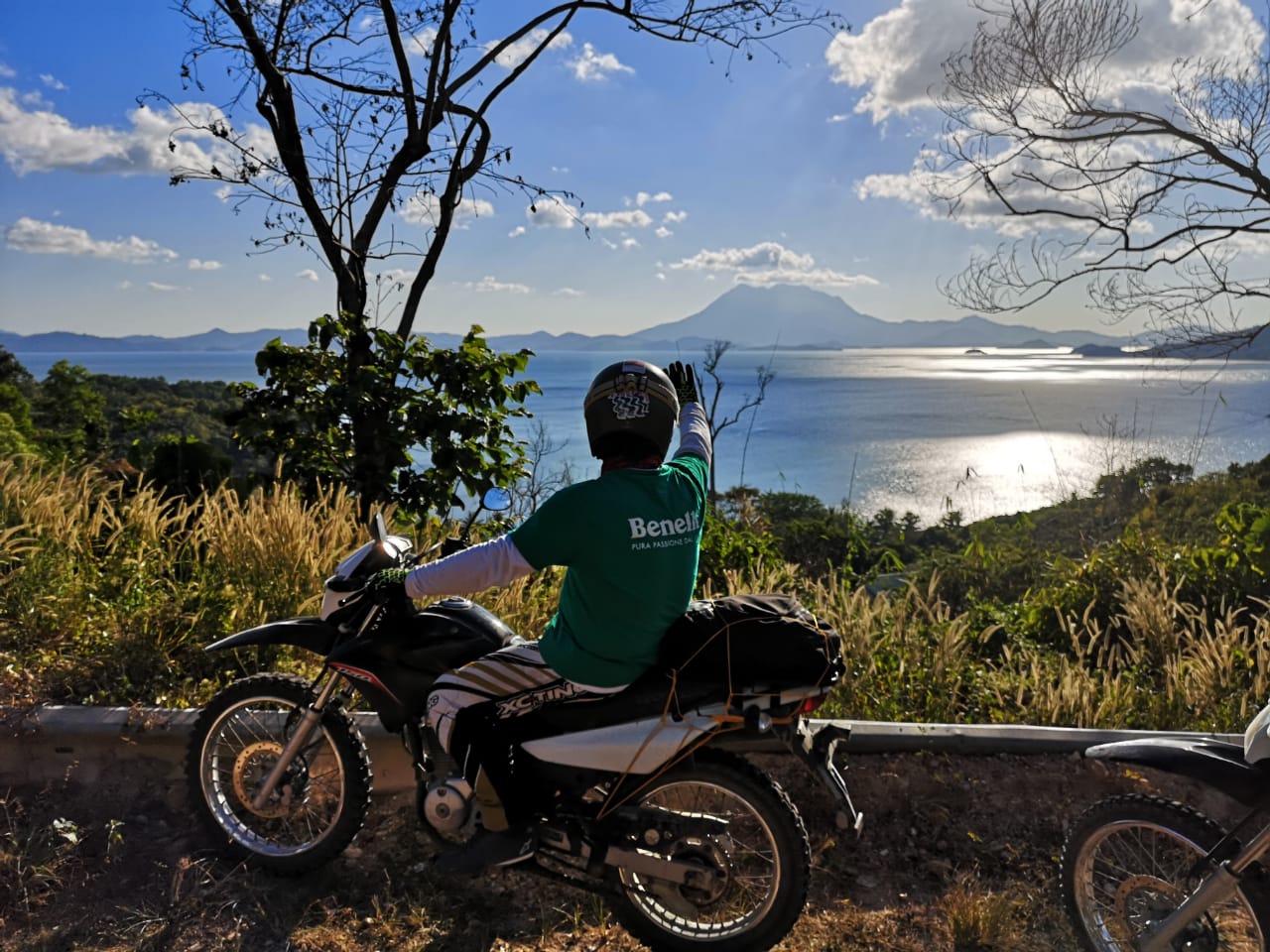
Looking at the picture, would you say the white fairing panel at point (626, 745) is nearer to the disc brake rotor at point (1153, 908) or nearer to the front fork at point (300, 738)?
the front fork at point (300, 738)

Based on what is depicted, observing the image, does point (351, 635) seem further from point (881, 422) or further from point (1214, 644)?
point (881, 422)

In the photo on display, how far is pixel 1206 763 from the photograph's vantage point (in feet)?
8.73

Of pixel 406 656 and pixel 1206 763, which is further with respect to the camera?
pixel 406 656

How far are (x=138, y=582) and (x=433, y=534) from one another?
1.81 m

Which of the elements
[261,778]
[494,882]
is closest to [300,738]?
[261,778]

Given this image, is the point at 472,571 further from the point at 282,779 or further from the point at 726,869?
the point at 282,779

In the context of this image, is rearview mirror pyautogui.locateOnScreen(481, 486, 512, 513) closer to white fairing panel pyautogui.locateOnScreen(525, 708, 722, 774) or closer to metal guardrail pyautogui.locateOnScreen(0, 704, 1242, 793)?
white fairing panel pyautogui.locateOnScreen(525, 708, 722, 774)

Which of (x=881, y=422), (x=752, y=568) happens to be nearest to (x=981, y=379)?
(x=881, y=422)

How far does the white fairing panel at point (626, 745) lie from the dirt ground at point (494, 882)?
2.43 ft

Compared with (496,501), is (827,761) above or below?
below

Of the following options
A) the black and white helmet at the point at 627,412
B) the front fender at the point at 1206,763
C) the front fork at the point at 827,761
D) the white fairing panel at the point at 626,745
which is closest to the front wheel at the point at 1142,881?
the front fender at the point at 1206,763

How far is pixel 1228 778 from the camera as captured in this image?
8.57 ft

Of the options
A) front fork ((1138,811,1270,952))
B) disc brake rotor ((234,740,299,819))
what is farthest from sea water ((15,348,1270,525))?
front fork ((1138,811,1270,952))

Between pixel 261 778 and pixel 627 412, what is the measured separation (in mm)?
2126
